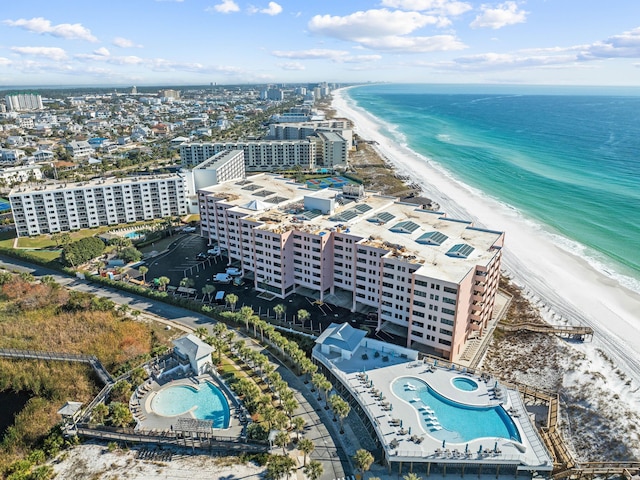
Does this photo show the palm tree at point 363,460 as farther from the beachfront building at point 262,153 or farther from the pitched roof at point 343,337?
the beachfront building at point 262,153

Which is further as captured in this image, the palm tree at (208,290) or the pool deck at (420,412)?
the palm tree at (208,290)

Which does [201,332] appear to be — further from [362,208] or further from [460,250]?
[460,250]

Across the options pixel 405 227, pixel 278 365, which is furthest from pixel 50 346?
pixel 405 227

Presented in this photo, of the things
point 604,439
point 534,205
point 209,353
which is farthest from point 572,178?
point 209,353

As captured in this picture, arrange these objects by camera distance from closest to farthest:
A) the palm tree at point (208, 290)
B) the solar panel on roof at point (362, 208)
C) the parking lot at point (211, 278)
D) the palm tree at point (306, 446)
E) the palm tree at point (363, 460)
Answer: the palm tree at point (363, 460)
the palm tree at point (306, 446)
the parking lot at point (211, 278)
the palm tree at point (208, 290)
the solar panel on roof at point (362, 208)

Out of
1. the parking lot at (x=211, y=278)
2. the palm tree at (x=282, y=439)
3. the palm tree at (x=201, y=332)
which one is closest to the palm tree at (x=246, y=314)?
the parking lot at (x=211, y=278)

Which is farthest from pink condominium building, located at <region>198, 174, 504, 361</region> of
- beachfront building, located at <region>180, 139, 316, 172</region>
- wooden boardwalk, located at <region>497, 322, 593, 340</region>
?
beachfront building, located at <region>180, 139, 316, 172</region>

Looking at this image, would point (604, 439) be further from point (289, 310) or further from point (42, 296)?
point (42, 296)
